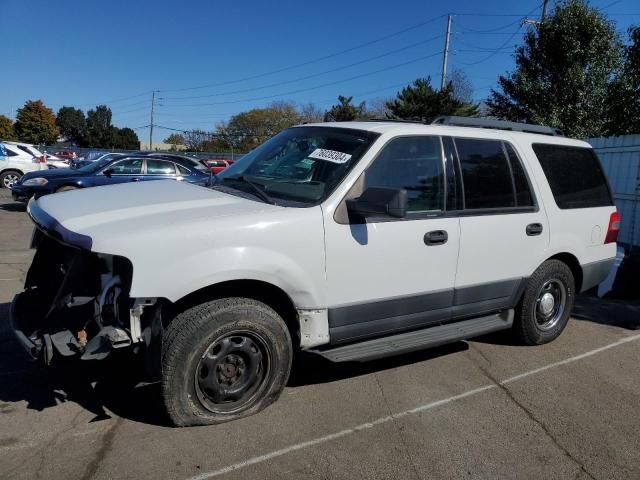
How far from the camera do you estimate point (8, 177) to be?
18.6 meters

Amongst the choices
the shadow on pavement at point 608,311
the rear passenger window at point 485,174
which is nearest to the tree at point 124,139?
the shadow on pavement at point 608,311

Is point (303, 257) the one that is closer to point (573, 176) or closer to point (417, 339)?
point (417, 339)

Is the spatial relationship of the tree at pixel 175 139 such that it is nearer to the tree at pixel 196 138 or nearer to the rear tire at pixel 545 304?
the tree at pixel 196 138

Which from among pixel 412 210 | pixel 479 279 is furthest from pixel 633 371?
pixel 412 210

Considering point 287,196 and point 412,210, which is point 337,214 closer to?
point 287,196

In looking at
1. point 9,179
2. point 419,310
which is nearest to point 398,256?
point 419,310

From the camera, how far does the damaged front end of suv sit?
2.96 m

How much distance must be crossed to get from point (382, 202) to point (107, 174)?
10247 mm

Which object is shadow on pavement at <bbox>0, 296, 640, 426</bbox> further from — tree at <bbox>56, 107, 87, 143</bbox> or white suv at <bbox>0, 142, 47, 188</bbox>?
tree at <bbox>56, 107, 87, 143</bbox>

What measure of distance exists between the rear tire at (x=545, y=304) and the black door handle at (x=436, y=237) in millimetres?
1242

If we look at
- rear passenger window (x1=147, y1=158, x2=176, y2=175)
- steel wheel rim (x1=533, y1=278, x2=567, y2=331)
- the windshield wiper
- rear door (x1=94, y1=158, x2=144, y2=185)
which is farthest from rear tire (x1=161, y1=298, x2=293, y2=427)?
rear passenger window (x1=147, y1=158, x2=176, y2=175)

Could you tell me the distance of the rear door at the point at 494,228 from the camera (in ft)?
13.7

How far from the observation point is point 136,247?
2.89 meters

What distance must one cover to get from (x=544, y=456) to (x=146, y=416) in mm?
2458
